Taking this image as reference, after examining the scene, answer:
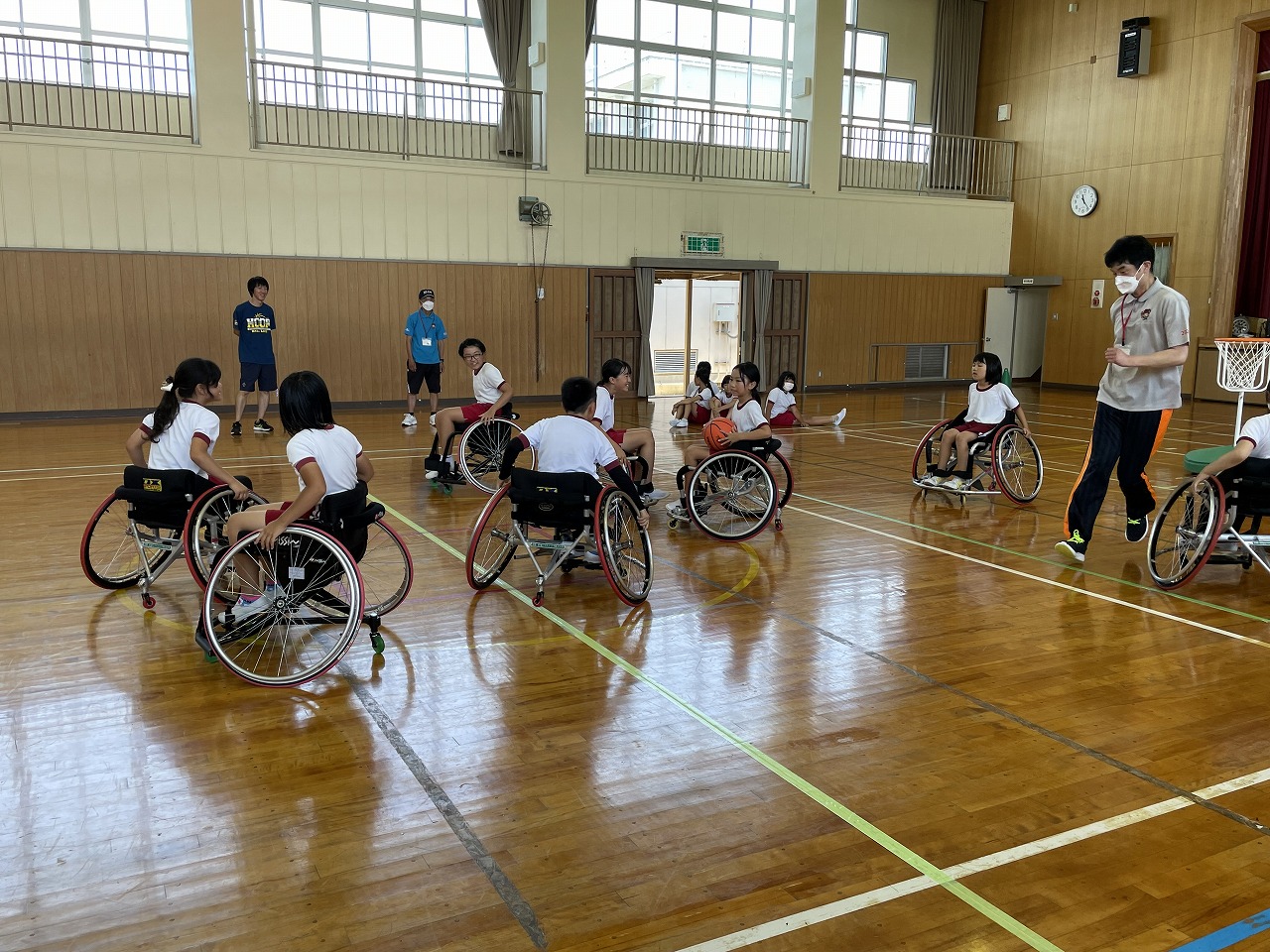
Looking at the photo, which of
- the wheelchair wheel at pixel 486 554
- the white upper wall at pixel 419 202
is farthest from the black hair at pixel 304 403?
the white upper wall at pixel 419 202

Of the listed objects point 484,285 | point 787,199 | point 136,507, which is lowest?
point 136,507

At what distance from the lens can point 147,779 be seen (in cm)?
242

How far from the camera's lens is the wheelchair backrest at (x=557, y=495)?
3719 mm

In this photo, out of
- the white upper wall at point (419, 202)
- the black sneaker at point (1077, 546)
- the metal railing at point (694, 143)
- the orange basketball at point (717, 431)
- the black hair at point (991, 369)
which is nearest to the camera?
the black sneaker at point (1077, 546)

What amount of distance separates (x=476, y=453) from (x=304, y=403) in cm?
320

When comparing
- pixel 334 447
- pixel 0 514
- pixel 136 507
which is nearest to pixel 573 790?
pixel 334 447

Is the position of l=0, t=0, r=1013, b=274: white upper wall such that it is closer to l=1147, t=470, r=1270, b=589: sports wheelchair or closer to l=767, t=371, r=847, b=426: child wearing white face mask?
l=767, t=371, r=847, b=426: child wearing white face mask

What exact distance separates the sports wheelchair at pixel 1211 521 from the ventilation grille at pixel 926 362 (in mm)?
10675

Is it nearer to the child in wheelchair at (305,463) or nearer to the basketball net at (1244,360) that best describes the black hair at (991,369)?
the basketball net at (1244,360)

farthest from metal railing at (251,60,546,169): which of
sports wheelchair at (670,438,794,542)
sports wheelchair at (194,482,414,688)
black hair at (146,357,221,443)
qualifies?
sports wheelchair at (194,482,414,688)

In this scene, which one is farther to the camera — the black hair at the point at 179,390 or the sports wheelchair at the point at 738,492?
the sports wheelchair at the point at 738,492

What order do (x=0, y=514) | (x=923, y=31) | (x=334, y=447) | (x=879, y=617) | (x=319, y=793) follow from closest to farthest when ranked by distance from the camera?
(x=319, y=793) → (x=334, y=447) → (x=879, y=617) → (x=0, y=514) → (x=923, y=31)

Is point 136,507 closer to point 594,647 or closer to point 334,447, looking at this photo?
point 334,447

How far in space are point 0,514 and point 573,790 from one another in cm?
445
